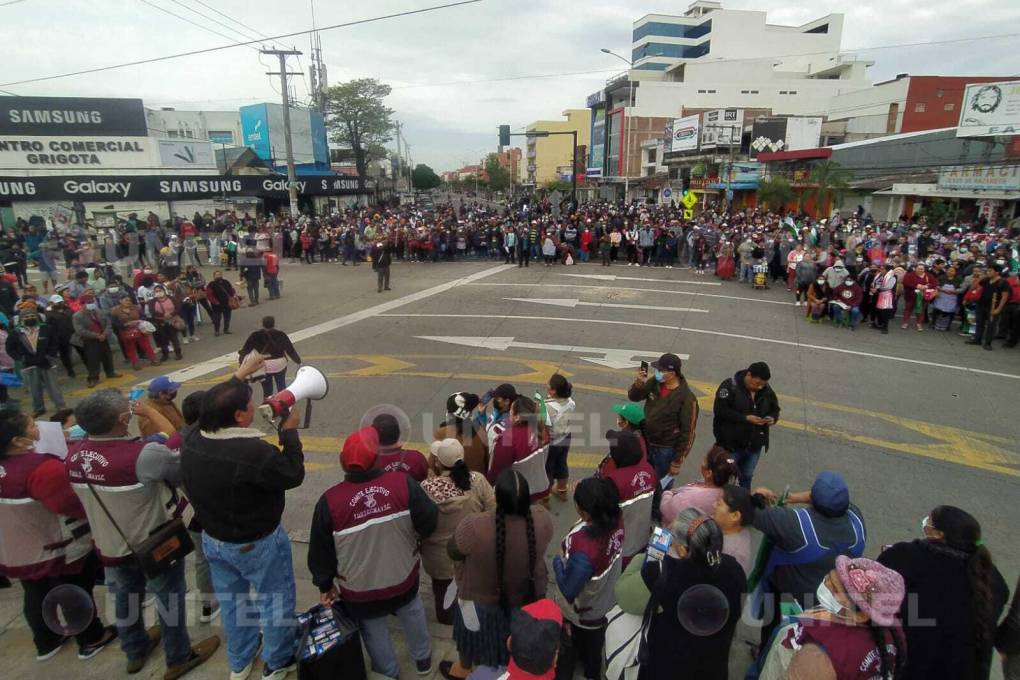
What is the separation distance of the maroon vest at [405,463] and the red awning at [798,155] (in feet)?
125

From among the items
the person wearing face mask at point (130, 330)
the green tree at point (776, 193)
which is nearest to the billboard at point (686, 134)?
the green tree at point (776, 193)

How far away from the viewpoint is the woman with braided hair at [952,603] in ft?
8.91

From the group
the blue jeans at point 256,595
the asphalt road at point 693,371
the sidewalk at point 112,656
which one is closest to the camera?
the blue jeans at point 256,595

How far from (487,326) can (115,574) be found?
9.41 meters

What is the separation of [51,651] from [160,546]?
127 cm

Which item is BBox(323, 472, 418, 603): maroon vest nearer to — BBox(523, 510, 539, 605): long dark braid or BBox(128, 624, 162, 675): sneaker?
BBox(523, 510, 539, 605): long dark braid

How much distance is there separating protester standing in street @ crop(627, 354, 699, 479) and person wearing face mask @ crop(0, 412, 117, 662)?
4.26m

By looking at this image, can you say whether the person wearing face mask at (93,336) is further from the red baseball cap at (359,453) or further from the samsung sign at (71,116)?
the samsung sign at (71,116)

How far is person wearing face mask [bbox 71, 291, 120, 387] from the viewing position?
9320mm

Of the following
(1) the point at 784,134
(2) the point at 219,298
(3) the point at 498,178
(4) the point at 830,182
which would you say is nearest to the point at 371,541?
(2) the point at 219,298

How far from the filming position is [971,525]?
277 centimetres

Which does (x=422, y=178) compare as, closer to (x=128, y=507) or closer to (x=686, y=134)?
(x=686, y=134)

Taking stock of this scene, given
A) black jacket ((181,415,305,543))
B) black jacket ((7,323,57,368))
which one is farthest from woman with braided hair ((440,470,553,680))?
black jacket ((7,323,57,368))

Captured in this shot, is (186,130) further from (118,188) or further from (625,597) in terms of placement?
(625,597)
